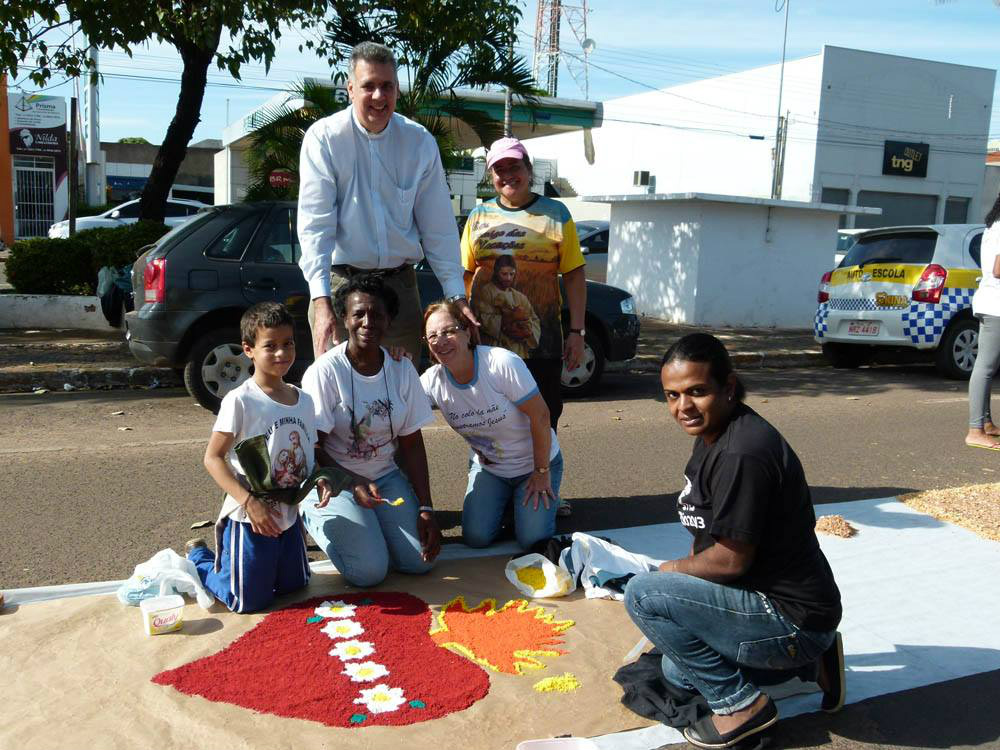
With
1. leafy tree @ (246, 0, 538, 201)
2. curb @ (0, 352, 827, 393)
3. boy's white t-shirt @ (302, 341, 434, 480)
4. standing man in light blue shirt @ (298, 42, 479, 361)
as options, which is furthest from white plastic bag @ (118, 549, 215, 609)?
leafy tree @ (246, 0, 538, 201)

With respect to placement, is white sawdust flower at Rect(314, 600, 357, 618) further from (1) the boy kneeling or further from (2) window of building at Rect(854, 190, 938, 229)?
(2) window of building at Rect(854, 190, 938, 229)

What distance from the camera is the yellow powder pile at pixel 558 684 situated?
324 cm

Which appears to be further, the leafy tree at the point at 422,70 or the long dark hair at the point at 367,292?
the leafy tree at the point at 422,70

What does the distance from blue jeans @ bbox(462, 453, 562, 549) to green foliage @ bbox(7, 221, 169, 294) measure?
30.8 ft

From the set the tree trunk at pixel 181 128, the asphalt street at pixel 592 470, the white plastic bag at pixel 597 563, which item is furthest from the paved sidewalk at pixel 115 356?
the white plastic bag at pixel 597 563

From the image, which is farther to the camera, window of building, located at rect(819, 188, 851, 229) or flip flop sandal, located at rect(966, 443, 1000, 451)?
window of building, located at rect(819, 188, 851, 229)

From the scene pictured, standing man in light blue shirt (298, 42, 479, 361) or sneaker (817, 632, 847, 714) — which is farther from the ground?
standing man in light blue shirt (298, 42, 479, 361)

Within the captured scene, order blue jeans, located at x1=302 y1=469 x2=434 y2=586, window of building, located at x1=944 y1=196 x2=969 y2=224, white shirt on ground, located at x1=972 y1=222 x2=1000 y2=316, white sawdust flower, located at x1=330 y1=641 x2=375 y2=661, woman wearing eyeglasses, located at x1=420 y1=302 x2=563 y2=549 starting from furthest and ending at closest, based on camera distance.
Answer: window of building, located at x1=944 y1=196 x2=969 y2=224 < white shirt on ground, located at x1=972 y1=222 x2=1000 y2=316 < woman wearing eyeglasses, located at x1=420 y1=302 x2=563 y2=549 < blue jeans, located at x1=302 y1=469 x2=434 y2=586 < white sawdust flower, located at x1=330 y1=641 x2=375 y2=661

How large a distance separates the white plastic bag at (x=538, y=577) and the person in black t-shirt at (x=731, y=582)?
1076 mm

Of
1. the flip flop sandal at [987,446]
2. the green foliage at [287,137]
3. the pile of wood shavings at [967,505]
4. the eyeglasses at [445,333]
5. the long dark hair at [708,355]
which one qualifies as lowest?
the pile of wood shavings at [967,505]

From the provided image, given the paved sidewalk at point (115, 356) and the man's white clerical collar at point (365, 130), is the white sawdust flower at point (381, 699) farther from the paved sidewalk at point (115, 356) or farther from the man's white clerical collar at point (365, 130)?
the paved sidewalk at point (115, 356)

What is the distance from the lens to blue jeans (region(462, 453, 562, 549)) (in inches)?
178

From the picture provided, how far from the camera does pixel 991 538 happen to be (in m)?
4.95

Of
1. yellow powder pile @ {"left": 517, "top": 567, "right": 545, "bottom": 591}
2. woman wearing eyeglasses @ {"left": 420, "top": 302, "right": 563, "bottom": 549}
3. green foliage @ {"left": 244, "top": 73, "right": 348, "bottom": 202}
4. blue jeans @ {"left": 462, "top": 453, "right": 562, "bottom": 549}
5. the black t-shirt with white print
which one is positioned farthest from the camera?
green foliage @ {"left": 244, "top": 73, "right": 348, "bottom": 202}
